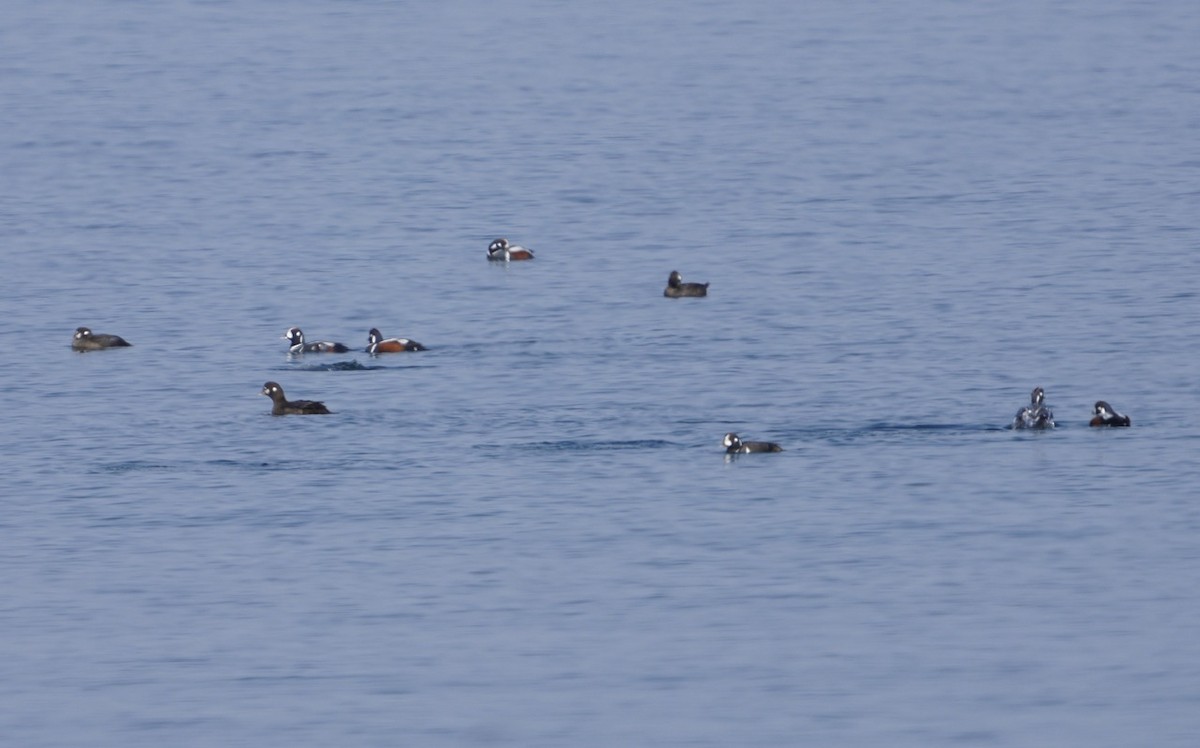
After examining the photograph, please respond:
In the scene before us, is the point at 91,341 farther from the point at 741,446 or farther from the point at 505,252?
the point at 741,446

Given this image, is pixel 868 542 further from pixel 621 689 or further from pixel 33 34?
pixel 33 34

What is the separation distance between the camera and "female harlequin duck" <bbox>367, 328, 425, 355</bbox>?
30516mm

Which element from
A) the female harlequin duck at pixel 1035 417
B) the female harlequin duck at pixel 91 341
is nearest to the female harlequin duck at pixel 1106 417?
the female harlequin duck at pixel 1035 417

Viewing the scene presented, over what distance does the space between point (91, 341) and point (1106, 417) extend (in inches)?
513

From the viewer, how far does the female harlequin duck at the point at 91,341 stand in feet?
102

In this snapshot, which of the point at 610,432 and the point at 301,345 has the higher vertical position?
the point at 301,345

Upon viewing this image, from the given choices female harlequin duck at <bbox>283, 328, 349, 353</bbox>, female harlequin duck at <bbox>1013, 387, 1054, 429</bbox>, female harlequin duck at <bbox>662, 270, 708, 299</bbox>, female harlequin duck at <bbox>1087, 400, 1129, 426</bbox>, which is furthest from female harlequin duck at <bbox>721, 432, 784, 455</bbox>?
female harlequin duck at <bbox>662, 270, 708, 299</bbox>

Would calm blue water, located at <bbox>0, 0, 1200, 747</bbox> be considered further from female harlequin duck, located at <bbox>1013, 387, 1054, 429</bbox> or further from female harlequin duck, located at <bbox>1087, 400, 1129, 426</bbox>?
female harlequin duck, located at <bbox>1087, 400, 1129, 426</bbox>

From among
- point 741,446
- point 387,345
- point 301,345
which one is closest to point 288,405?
point 387,345

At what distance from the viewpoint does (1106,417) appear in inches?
978

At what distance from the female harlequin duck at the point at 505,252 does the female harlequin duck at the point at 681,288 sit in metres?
5.04

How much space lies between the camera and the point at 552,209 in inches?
1750

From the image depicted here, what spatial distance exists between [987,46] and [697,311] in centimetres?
3971

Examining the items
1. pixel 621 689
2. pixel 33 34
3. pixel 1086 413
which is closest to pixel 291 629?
pixel 621 689
